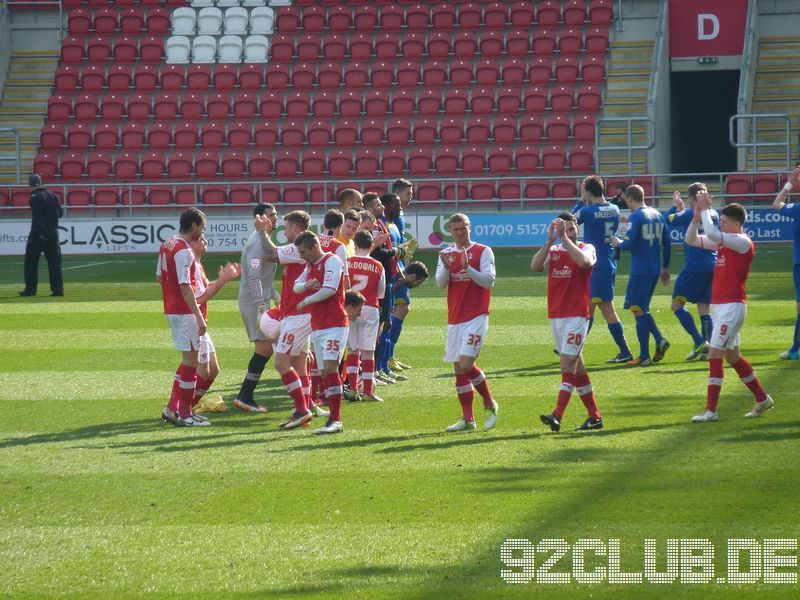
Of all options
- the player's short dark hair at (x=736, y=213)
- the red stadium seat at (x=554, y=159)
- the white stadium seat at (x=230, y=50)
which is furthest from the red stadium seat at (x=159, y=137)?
the player's short dark hair at (x=736, y=213)

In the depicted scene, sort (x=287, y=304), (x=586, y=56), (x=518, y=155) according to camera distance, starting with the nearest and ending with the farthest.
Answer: (x=287, y=304) → (x=518, y=155) → (x=586, y=56)

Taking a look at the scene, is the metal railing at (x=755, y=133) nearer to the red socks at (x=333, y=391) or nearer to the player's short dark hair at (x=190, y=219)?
the player's short dark hair at (x=190, y=219)

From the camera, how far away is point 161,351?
1653cm

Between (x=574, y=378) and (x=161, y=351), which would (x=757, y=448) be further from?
(x=161, y=351)

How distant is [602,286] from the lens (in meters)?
15.0

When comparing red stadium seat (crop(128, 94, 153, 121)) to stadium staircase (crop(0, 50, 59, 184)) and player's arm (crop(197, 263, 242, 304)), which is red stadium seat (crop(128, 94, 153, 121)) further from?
player's arm (crop(197, 263, 242, 304))

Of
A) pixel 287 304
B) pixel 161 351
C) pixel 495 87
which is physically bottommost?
pixel 161 351

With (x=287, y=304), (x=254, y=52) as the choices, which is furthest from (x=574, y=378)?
(x=254, y=52)

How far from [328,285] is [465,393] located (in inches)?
59.2

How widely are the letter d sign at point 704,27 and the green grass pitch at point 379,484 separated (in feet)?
65.8

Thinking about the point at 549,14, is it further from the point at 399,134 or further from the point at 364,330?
the point at 364,330

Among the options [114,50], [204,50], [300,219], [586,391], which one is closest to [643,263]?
[586,391]

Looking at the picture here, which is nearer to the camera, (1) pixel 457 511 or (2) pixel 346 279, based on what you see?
(1) pixel 457 511

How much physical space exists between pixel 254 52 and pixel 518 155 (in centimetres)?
869
